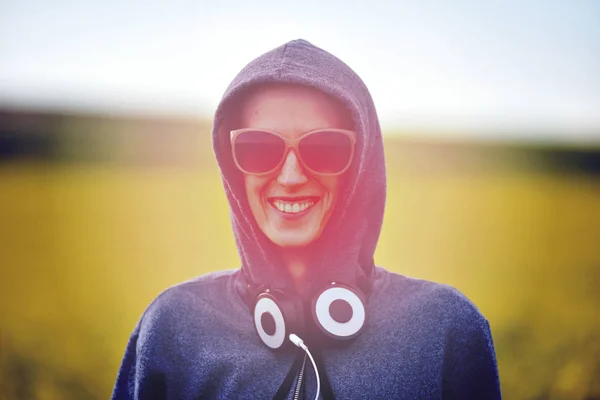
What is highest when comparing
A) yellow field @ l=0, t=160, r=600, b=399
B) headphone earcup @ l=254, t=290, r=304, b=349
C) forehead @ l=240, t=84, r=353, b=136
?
forehead @ l=240, t=84, r=353, b=136

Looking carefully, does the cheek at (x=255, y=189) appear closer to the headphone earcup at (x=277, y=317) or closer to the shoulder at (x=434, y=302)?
the headphone earcup at (x=277, y=317)

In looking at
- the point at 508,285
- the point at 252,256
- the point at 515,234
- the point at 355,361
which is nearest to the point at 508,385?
the point at 508,285

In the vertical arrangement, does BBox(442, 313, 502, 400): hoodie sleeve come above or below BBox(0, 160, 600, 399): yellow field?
above

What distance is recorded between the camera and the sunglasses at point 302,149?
129cm

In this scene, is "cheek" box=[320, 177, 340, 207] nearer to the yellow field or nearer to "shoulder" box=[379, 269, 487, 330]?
"shoulder" box=[379, 269, 487, 330]

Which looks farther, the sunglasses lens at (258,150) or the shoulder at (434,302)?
the shoulder at (434,302)

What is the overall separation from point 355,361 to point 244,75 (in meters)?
1.12

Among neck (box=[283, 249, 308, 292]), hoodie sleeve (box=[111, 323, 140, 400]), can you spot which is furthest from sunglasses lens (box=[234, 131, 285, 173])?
hoodie sleeve (box=[111, 323, 140, 400])

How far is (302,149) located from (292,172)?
84mm

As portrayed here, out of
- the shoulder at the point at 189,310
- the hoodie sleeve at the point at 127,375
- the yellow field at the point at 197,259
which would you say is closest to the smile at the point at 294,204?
the shoulder at the point at 189,310

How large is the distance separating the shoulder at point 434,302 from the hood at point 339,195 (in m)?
0.13

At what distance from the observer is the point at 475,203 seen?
6449mm

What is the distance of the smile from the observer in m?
1.36

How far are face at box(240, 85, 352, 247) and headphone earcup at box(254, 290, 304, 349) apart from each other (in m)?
0.20
